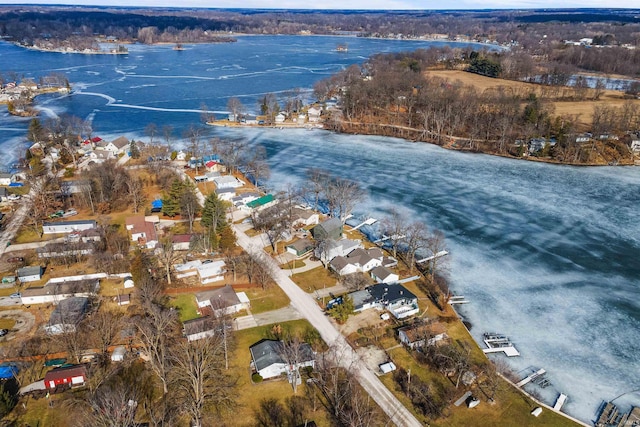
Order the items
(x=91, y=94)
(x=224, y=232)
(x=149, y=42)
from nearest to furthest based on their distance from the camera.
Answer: (x=224, y=232)
(x=91, y=94)
(x=149, y=42)

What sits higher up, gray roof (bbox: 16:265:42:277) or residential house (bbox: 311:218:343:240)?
residential house (bbox: 311:218:343:240)

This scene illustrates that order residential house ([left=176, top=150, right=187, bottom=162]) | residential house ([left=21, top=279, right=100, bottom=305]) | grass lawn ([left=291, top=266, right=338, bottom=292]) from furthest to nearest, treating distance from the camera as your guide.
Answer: residential house ([left=176, top=150, right=187, bottom=162]), grass lawn ([left=291, top=266, right=338, bottom=292]), residential house ([left=21, top=279, right=100, bottom=305])

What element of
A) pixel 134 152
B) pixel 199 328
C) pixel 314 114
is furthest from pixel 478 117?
pixel 199 328

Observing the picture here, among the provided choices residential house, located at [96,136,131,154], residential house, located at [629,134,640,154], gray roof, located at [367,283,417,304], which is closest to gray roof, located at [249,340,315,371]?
gray roof, located at [367,283,417,304]

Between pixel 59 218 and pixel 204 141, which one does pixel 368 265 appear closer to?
pixel 59 218

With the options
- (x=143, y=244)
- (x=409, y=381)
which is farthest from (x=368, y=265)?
(x=143, y=244)

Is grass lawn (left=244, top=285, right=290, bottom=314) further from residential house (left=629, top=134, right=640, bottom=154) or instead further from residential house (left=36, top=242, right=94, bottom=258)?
residential house (left=629, top=134, right=640, bottom=154)

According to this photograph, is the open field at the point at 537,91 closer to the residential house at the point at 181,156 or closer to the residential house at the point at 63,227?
the residential house at the point at 181,156
